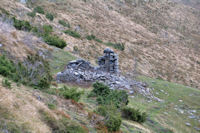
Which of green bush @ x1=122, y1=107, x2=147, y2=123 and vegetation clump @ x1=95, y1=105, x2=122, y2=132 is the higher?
vegetation clump @ x1=95, y1=105, x2=122, y2=132

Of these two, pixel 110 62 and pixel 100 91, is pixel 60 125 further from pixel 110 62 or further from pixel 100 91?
pixel 110 62

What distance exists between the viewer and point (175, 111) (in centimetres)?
1325

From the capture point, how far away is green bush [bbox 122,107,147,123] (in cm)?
977

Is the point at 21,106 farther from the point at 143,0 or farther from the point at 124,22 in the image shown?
the point at 143,0

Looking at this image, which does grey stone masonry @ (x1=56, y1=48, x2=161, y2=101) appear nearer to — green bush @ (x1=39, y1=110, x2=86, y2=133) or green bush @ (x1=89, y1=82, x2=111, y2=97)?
green bush @ (x1=89, y1=82, x2=111, y2=97)

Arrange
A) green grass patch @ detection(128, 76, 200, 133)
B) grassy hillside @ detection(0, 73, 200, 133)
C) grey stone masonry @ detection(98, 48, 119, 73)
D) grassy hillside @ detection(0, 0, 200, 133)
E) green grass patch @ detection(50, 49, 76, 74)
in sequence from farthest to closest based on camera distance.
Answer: grey stone masonry @ detection(98, 48, 119, 73)
green grass patch @ detection(50, 49, 76, 74)
green grass patch @ detection(128, 76, 200, 133)
grassy hillside @ detection(0, 0, 200, 133)
grassy hillside @ detection(0, 73, 200, 133)

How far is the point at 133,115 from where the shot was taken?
9742mm

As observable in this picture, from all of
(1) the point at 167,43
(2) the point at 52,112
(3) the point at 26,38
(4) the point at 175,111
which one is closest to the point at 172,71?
(1) the point at 167,43

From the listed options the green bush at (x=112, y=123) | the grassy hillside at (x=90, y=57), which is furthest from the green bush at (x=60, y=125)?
the green bush at (x=112, y=123)

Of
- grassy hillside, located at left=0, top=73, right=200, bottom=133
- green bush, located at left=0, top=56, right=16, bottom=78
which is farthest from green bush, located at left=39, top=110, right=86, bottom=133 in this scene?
green bush, located at left=0, top=56, right=16, bottom=78

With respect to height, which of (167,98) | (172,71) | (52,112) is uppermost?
Answer: (52,112)

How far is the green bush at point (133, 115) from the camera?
9.77 m

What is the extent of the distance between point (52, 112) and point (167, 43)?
38386 millimetres

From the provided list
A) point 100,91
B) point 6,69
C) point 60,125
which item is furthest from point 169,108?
point 6,69
